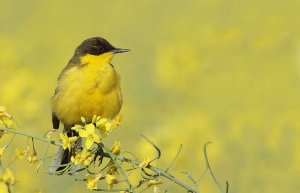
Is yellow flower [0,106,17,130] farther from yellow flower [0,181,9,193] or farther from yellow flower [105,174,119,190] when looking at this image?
yellow flower [105,174,119,190]

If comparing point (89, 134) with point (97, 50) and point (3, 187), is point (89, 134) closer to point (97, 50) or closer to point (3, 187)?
point (3, 187)

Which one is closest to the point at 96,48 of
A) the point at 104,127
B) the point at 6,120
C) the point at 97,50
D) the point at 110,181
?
the point at 97,50

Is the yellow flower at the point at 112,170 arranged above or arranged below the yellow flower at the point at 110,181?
above

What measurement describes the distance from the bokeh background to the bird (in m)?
0.41

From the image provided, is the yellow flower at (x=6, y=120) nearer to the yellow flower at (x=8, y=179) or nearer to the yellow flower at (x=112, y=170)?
the yellow flower at (x=8, y=179)

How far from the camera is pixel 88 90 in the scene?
550 cm

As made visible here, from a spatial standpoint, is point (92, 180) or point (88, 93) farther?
point (88, 93)

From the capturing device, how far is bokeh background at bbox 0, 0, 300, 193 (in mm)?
5996

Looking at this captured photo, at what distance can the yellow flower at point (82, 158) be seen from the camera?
341cm

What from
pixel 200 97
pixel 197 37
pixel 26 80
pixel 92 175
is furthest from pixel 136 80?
pixel 92 175

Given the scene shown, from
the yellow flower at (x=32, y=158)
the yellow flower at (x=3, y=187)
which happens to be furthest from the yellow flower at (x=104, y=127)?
the yellow flower at (x=3, y=187)

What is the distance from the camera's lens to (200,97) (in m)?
8.19

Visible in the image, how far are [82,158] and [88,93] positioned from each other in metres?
2.08

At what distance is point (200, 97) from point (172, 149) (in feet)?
7.34
